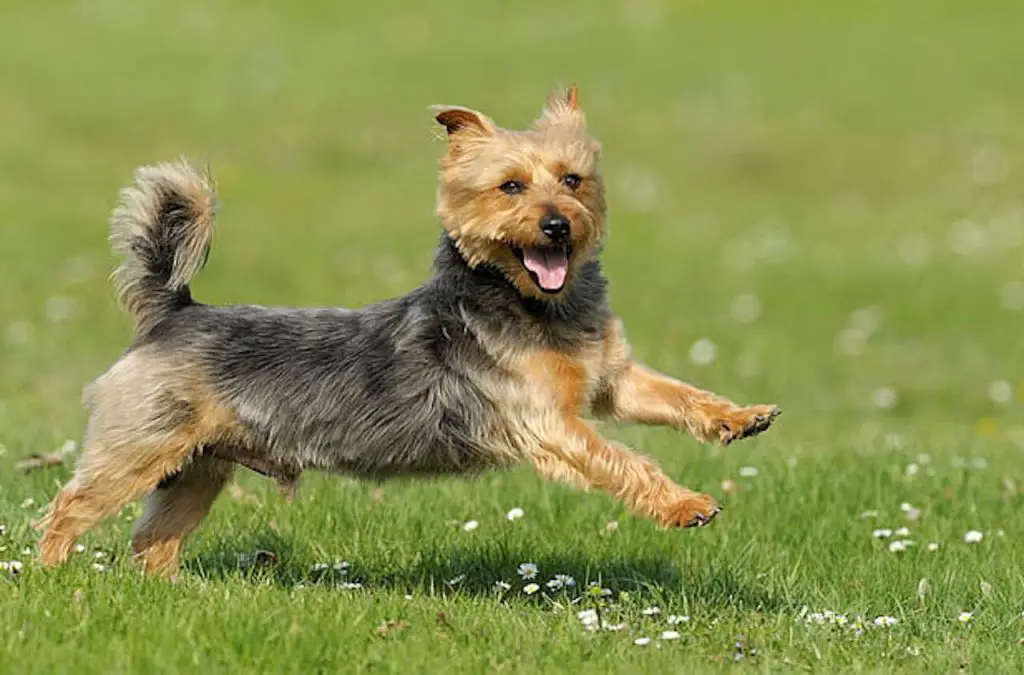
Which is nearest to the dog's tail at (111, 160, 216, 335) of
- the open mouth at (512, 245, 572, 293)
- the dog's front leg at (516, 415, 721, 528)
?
the open mouth at (512, 245, 572, 293)

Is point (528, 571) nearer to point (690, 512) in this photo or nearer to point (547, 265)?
point (690, 512)

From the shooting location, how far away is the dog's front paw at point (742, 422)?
6.16m

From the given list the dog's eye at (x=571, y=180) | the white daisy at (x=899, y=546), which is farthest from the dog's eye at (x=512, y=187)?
the white daisy at (x=899, y=546)

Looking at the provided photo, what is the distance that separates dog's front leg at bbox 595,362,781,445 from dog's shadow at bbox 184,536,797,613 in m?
0.66

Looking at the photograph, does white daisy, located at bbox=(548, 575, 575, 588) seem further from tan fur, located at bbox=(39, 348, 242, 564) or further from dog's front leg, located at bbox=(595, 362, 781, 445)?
tan fur, located at bbox=(39, 348, 242, 564)

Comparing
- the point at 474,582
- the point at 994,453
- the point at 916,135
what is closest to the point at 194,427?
the point at 474,582

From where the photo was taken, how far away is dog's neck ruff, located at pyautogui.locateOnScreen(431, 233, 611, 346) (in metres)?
6.25

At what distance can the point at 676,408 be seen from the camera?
252 inches

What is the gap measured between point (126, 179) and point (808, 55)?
11.9 metres

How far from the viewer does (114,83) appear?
2447 centimetres

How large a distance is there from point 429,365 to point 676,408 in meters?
0.98

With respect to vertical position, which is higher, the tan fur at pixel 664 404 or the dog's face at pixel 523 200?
the dog's face at pixel 523 200

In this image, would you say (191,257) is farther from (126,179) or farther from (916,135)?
(916,135)

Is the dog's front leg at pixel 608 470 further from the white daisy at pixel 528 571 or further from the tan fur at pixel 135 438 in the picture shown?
the tan fur at pixel 135 438
